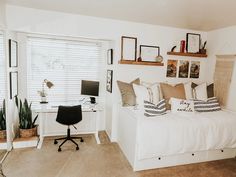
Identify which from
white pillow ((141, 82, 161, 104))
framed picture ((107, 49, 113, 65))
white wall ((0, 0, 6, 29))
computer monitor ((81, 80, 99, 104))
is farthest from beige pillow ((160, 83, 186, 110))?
white wall ((0, 0, 6, 29))

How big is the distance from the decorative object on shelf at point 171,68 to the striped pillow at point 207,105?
81 centimetres

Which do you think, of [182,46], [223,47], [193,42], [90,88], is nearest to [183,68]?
[182,46]

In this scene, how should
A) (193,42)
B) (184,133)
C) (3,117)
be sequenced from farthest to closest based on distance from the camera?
(193,42)
(3,117)
(184,133)

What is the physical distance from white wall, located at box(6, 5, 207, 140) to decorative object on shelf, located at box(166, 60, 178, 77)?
9cm

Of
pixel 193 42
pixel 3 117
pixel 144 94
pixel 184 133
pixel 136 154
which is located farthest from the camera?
pixel 193 42

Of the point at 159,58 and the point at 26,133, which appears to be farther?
the point at 159,58

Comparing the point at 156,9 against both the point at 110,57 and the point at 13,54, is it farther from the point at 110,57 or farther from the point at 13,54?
the point at 13,54

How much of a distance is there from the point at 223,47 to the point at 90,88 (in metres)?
2.80

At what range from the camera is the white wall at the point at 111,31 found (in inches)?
114

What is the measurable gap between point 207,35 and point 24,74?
398 cm

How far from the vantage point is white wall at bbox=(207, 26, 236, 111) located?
3305 millimetres

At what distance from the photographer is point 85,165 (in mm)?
2730

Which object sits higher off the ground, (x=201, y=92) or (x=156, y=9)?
(x=156, y=9)

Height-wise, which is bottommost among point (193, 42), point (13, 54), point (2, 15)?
point (13, 54)
